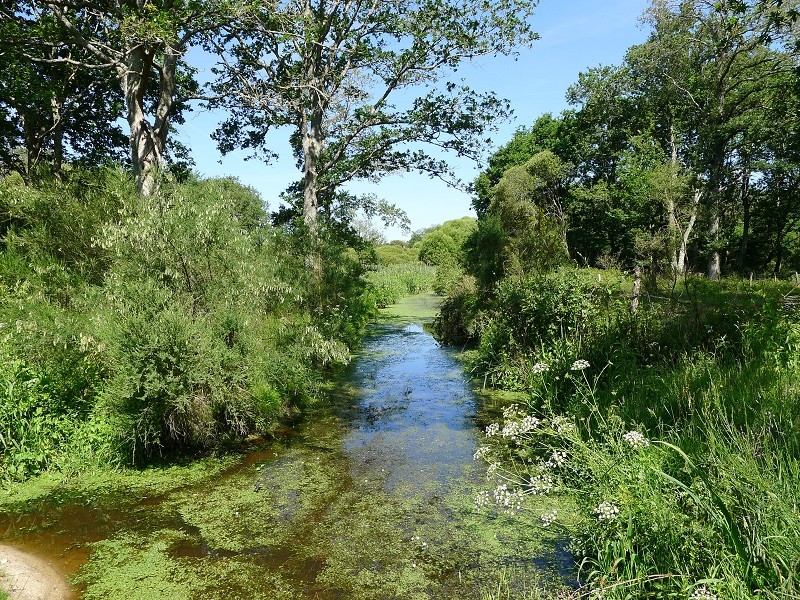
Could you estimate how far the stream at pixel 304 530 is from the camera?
13.4 ft

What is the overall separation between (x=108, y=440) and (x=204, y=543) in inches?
93.0

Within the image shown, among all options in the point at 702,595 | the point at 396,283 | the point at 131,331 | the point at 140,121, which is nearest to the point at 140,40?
the point at 140,121

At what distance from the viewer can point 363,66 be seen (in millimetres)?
13445

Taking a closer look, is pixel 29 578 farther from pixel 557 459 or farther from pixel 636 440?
pixel 636 440

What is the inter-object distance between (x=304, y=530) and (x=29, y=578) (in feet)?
7.39

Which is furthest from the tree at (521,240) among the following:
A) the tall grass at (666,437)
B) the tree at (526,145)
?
the tree at (526,145)

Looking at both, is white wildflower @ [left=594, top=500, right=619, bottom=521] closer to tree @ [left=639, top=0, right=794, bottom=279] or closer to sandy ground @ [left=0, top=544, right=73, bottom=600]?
sandy ground @ [left=0, top=544, right=73, bottom=600]

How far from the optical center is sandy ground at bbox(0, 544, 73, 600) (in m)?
3.84

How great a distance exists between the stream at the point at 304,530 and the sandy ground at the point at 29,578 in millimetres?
95

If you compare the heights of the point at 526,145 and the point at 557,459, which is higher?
the point at 526,145

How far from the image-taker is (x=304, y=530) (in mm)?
4977

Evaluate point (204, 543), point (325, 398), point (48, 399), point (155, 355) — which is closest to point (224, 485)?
point (204, 543)

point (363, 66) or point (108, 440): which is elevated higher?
point (363, 66)

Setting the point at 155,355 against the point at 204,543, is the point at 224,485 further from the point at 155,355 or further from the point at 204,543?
the point at 155,355
